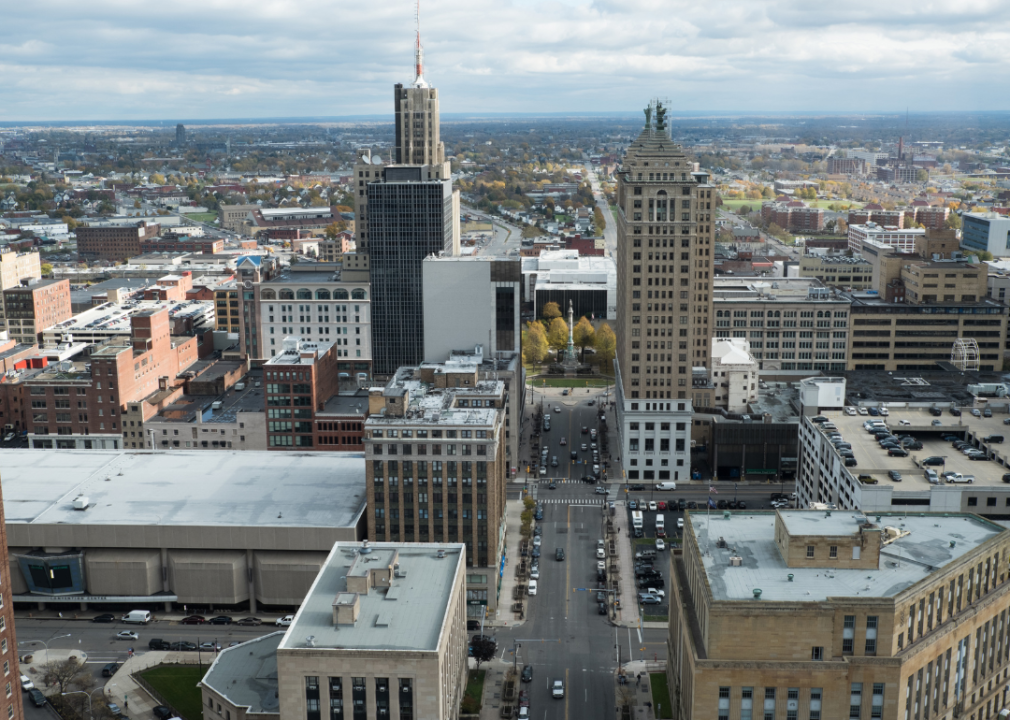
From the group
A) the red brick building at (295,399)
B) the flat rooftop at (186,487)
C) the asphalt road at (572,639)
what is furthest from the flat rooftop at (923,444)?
the red brick building at (295,399)

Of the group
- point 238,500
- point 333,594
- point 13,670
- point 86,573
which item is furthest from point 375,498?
point 13,670

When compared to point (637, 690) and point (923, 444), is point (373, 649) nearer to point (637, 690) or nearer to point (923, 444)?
point (637, 690)

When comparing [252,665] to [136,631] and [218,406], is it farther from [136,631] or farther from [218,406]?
[218,406]

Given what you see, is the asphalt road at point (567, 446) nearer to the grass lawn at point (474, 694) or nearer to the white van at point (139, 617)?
the grass lawn at point (474, 694)

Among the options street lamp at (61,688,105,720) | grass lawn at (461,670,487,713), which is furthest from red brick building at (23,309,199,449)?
grass lawn at (461,670,487,713)

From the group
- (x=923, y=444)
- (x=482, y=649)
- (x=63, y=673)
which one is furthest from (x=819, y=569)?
(x=63, y=673)
